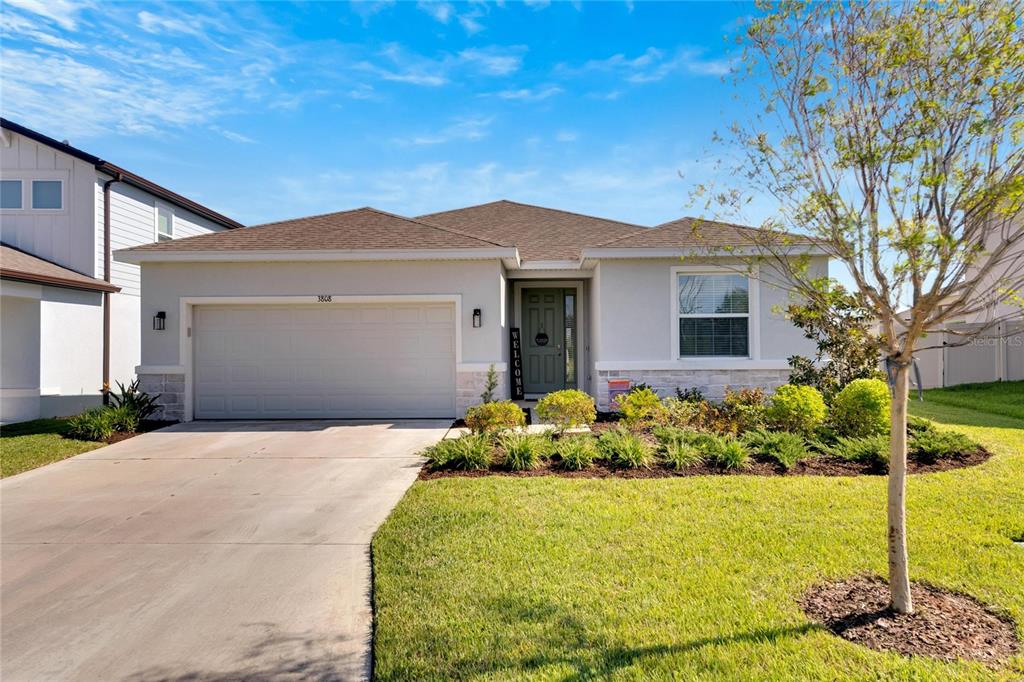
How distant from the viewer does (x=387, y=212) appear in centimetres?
1196

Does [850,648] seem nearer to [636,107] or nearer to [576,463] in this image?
[576,463]

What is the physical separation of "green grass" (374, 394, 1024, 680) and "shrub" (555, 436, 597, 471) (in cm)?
48

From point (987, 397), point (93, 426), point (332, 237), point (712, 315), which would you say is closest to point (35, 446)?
point (93, 426)

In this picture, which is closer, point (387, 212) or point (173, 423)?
point (173, 423)

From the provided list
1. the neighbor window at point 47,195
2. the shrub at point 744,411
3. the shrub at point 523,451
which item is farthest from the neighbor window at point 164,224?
the shrub at point 744,411

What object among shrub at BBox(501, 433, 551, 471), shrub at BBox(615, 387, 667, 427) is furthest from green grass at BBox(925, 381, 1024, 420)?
shrub at BBox(501, 433, 551, 471)

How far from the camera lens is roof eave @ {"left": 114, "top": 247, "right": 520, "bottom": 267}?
33.4 ft

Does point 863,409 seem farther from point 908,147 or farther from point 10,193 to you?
point 10,193

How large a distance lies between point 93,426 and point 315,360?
11.6 ft

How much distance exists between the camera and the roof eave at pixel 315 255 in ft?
33.4

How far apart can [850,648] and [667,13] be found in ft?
25.0

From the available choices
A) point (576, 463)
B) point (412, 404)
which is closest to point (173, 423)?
point (412, 404)

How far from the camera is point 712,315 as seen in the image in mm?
10422

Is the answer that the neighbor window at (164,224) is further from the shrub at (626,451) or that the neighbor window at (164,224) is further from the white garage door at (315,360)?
the shrub at (626,451)
